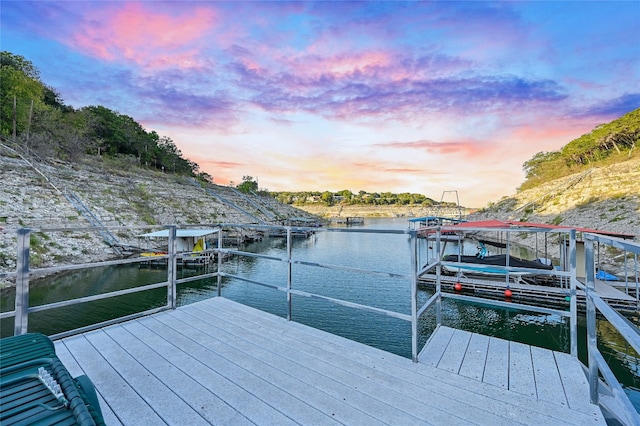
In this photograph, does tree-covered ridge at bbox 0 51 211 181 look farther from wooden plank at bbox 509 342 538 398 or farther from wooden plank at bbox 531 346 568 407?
wooden plank at bbox 531 346 568 407

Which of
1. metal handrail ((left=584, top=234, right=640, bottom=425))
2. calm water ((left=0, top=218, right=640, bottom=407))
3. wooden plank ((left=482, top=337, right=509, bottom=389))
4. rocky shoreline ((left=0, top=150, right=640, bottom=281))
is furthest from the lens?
rocky shoreline ((left=0, top=150, right=640, bottom=281))

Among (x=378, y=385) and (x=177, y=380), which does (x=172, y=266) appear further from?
(x=378, y=385)

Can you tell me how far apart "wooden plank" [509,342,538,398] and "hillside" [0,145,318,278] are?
1188cm

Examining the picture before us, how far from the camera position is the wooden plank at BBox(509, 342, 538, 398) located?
6.47ft

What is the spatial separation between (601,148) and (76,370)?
55.2 metres

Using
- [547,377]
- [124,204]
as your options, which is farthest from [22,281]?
[124,204]

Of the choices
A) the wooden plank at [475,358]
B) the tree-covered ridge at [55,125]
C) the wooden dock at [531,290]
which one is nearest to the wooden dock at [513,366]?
the wooden plank at [475,358]

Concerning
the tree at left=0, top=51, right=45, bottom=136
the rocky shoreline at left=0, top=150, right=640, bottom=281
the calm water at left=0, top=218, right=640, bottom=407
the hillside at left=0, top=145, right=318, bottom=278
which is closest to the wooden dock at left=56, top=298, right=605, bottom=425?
the calm water at left=0, top=218, right=640, bottom=407

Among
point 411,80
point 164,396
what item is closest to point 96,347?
point 164,396

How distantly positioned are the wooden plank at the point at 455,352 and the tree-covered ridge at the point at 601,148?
43.0 m

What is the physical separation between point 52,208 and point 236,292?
12744 millimetres

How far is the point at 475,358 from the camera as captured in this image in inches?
93.6

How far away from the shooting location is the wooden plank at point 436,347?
2.37 meters

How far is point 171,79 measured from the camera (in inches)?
612
